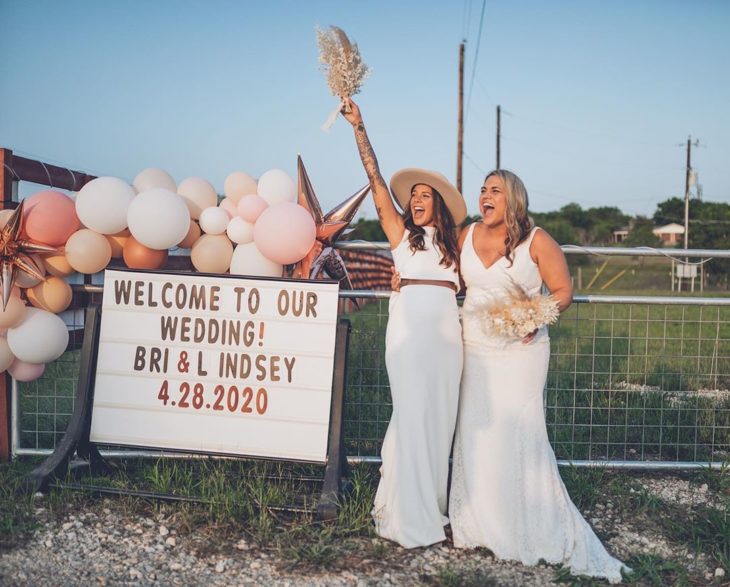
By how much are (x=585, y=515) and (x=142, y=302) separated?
3086 millimetres

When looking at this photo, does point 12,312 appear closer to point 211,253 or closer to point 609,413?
point 211,253

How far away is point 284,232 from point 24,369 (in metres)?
2.00

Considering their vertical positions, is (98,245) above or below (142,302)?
above

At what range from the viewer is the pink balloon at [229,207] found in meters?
4.45

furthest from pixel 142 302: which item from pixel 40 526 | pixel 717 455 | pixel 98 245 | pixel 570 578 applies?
pixel 717 455

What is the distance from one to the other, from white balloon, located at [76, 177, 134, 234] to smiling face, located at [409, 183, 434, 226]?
1839 mm

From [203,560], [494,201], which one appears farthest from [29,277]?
[494,201]

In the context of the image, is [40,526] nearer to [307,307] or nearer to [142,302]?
[142,302]

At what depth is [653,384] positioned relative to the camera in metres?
7.18

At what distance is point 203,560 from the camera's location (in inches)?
134

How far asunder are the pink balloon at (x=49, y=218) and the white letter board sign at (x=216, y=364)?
0.43 metres

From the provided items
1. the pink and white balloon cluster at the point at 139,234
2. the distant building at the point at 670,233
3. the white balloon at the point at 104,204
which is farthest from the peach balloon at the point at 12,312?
the distant building at the point at 670,233

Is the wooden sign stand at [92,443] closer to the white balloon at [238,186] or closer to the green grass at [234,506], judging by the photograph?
the green grass at [234,506]

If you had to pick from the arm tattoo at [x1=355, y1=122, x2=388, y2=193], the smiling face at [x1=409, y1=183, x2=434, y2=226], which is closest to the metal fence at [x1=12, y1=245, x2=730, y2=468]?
the smiling face at [x1=409, y1=183, x2=434, y2=226]
